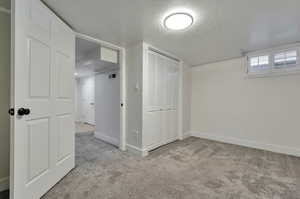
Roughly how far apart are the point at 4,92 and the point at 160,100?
2427mm

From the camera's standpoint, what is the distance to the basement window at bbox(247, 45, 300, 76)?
2688mm

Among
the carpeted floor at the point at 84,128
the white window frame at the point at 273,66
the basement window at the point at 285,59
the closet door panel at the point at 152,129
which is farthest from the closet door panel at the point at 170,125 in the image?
the carpeted floor at the point at 84,128

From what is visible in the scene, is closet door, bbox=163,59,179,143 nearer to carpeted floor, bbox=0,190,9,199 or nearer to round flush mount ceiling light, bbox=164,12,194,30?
round flush mount ceiling light, bbox=164,12,194,30

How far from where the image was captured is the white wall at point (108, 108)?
314 centimetres

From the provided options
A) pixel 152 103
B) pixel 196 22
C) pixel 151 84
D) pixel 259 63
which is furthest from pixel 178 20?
pixel 259 63

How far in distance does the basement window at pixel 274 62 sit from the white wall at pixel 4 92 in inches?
169

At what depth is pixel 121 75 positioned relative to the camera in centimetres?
283

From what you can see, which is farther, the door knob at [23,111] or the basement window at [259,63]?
the basement window at [259,63]

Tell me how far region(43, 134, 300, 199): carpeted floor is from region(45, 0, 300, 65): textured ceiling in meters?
2.12

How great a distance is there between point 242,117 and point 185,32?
8.24 ft

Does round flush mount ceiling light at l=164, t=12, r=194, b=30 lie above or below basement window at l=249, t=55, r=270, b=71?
above

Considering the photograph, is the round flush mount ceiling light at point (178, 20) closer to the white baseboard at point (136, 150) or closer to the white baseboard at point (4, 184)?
the white baseboard at point (136, 150)

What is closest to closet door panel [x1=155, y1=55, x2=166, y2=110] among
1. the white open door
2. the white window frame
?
the white open door

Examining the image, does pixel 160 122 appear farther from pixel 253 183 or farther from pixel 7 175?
pixel 7 175
